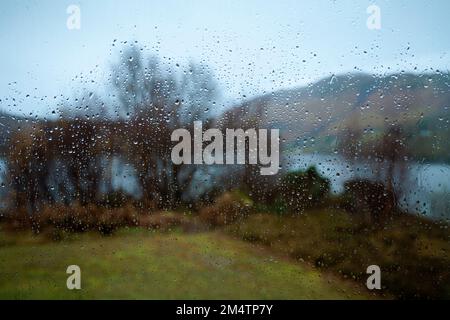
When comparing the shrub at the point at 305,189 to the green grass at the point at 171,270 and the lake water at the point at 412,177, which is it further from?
the green grass at the point at 171,270

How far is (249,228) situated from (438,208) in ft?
3.45

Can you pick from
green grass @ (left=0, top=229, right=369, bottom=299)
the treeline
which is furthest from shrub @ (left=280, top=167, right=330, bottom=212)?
green grass @ (left=0, top=229, right=369, bottom=299)

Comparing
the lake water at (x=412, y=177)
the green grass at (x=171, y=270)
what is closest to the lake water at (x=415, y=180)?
the lake water at (x=412, y=177)

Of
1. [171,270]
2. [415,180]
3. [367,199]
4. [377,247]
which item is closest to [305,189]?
[367,199]

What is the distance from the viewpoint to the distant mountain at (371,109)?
2201mm

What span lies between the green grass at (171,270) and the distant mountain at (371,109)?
2.30 ft

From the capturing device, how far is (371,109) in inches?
87.2

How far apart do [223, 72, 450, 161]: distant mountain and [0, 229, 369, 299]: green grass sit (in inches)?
27.6

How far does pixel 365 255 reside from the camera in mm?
2211

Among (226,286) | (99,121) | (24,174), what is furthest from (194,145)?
(24,174)

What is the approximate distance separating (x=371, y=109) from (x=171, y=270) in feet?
4.71

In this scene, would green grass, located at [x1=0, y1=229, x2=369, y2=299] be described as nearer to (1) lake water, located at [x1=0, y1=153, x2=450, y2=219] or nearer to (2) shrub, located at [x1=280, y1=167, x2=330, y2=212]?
(2) shrub, located at [x1=280, y1=167, x2=330, y2=212]

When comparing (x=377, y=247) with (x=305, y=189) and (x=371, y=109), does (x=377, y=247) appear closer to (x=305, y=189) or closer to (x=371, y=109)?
(x=305, y=189)

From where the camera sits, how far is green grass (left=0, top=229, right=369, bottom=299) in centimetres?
222
